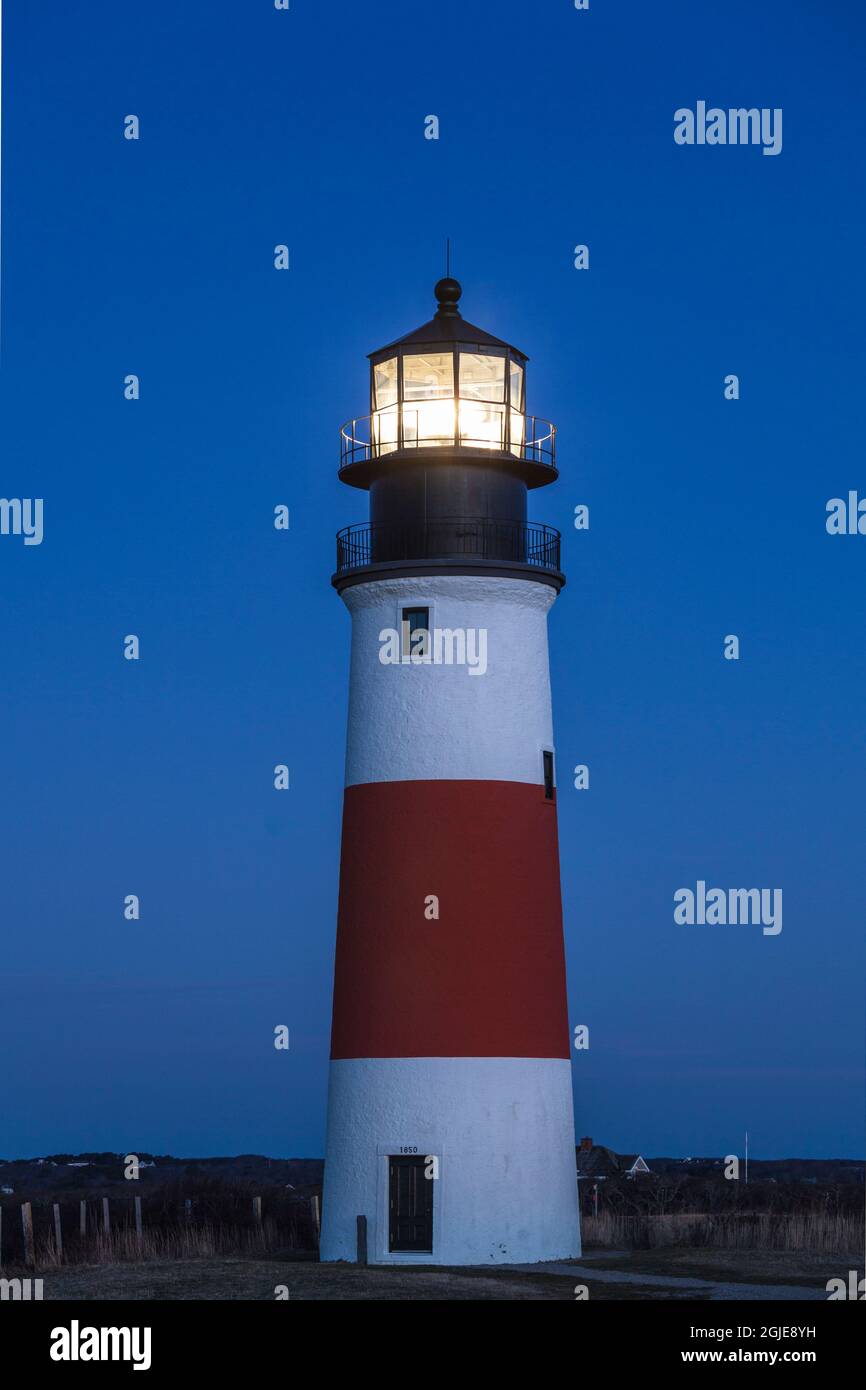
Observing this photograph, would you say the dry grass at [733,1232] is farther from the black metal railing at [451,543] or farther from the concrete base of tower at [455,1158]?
the black metal railing at [451,543]

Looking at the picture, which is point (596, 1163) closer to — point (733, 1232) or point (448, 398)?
point (733, 1232)

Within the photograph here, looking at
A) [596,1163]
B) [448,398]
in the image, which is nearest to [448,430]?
[448,398]

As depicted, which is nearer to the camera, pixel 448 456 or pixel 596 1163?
pixel 448 456

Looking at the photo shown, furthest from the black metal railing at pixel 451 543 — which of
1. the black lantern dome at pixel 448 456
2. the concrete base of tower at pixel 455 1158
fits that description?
the concrete base of tower at pixel 455 1158

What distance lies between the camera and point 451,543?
34438mm

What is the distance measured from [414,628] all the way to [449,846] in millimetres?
3320

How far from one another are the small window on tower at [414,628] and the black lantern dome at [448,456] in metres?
0.65

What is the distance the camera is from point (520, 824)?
3391cm

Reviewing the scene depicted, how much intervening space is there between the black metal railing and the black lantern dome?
0.6 inches

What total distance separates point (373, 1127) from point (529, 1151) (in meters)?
2.28

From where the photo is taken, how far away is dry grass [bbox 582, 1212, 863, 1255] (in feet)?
119

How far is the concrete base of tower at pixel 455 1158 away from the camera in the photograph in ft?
108

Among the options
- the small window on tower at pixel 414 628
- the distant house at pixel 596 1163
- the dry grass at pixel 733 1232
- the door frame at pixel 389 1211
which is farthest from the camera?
the distant house at pixel 596 1163
